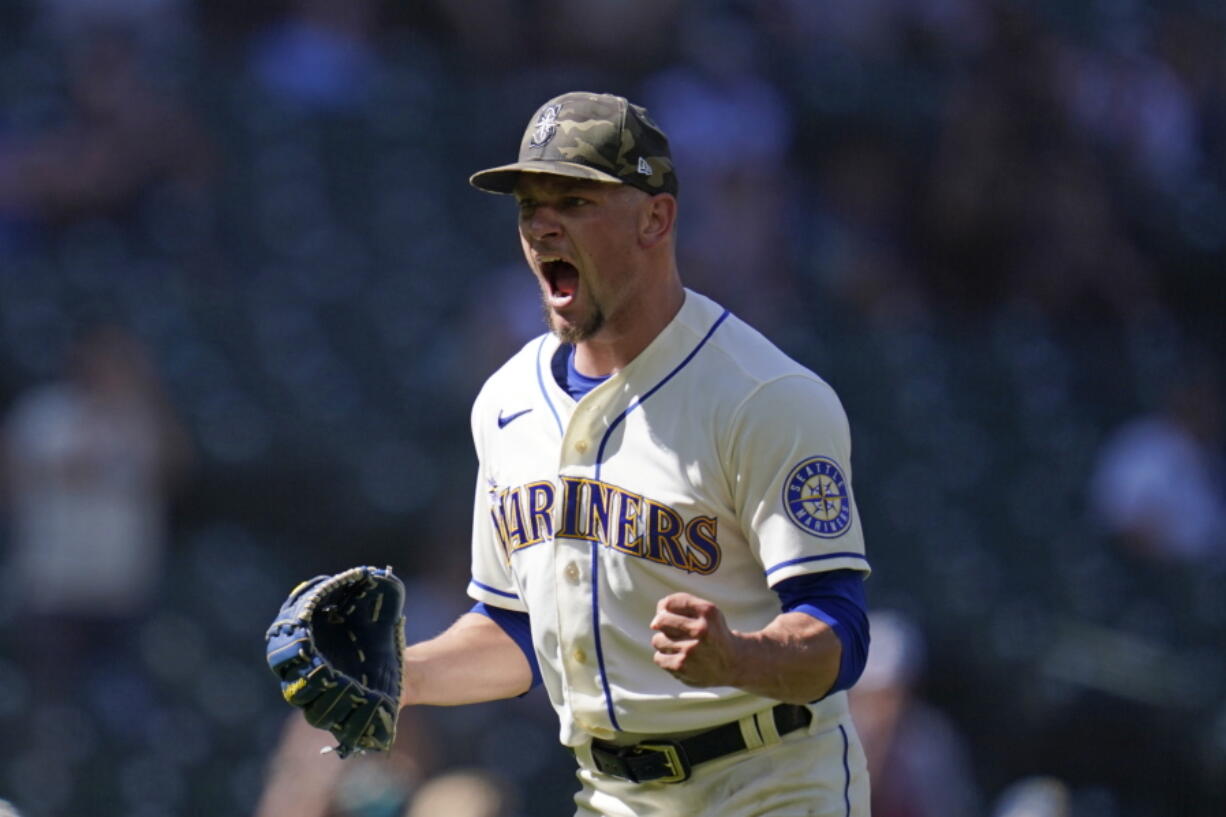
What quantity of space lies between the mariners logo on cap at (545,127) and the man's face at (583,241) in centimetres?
5

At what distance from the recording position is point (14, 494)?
232 inches

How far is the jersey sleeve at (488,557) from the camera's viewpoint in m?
2.85

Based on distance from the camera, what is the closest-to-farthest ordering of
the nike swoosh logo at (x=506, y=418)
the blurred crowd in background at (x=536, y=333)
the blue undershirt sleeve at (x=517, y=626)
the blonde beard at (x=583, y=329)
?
the blonde beard at (x=583, y=329) → the nike swoosh logo at (x=506, y=418) → the blue undershirt sleeve at (x=517, y=626) → the blurred crowd in background at (x=536, y=333)

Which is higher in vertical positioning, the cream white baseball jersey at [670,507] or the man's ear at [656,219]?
the man's ear at [656,219]

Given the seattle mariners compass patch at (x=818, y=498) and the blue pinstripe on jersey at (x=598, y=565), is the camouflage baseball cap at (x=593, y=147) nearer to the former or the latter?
the blue pinstripe on jersey at (x=598, y=565)

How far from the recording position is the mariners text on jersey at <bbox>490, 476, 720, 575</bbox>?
254 centimetres

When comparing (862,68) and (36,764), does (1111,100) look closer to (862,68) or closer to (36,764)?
(862,68)

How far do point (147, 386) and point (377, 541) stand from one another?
100 cm

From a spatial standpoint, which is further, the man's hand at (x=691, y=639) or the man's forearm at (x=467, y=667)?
the man's forearm at (x=467, y=667)

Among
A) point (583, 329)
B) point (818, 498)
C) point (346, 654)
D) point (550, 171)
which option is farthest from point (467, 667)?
point (550, 171)

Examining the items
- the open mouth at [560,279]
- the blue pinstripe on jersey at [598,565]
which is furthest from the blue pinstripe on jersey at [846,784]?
the open mouth at [560,279]

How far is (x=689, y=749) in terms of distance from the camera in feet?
8.48

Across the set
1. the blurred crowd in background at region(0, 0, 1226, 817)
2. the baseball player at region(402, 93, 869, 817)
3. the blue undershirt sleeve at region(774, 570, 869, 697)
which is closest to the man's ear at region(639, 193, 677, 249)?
the baseball player at region(402, 93, 869, 817)

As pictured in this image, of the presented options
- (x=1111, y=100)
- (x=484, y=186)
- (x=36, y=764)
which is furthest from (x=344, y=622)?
(x=1111, y=100)
